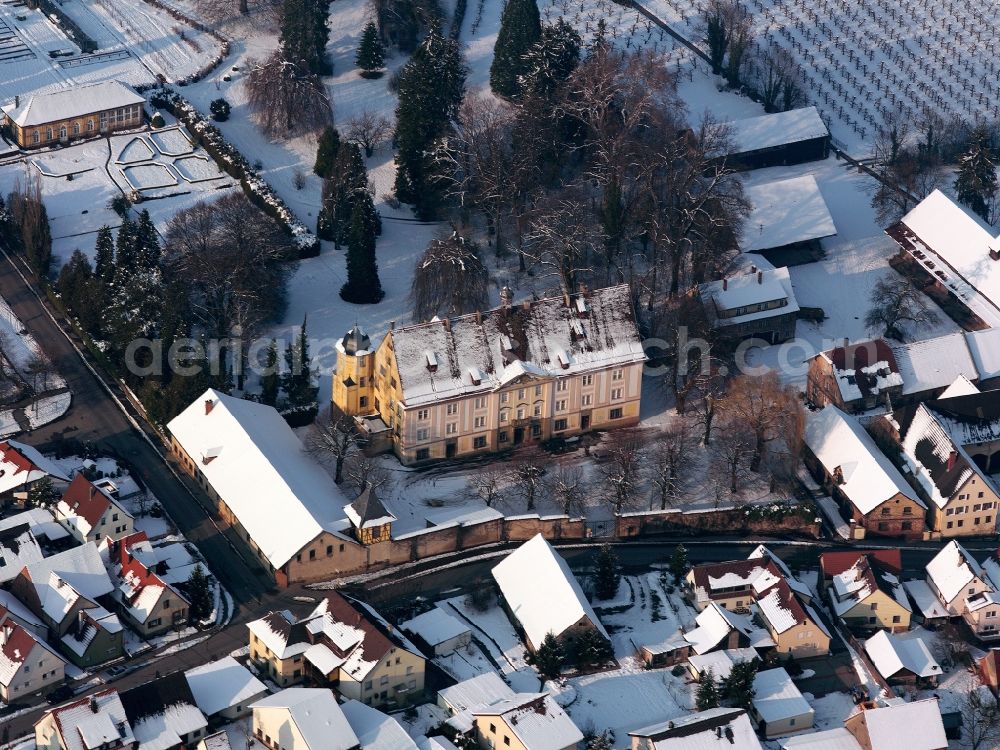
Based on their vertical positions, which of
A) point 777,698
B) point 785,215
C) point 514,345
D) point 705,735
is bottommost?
point 777,698

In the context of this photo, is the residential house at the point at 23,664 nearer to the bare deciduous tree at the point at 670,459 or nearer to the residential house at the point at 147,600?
the residential house at the point at 147,600

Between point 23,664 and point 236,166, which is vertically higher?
point 236,166

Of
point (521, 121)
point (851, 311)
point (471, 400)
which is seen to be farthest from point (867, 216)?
point (471, 400)

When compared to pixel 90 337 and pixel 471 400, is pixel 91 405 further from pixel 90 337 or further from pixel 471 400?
pixel 471 400

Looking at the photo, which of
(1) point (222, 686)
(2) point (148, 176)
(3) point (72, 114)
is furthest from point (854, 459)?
(3) point (72, 114)

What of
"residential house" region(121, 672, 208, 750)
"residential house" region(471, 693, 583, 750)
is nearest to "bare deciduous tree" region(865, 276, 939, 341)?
"residential house" region(471, 693, 583, 750)

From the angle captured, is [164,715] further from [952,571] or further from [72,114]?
[72,114]

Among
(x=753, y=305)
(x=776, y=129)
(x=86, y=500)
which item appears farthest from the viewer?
(x=776, y=129)
